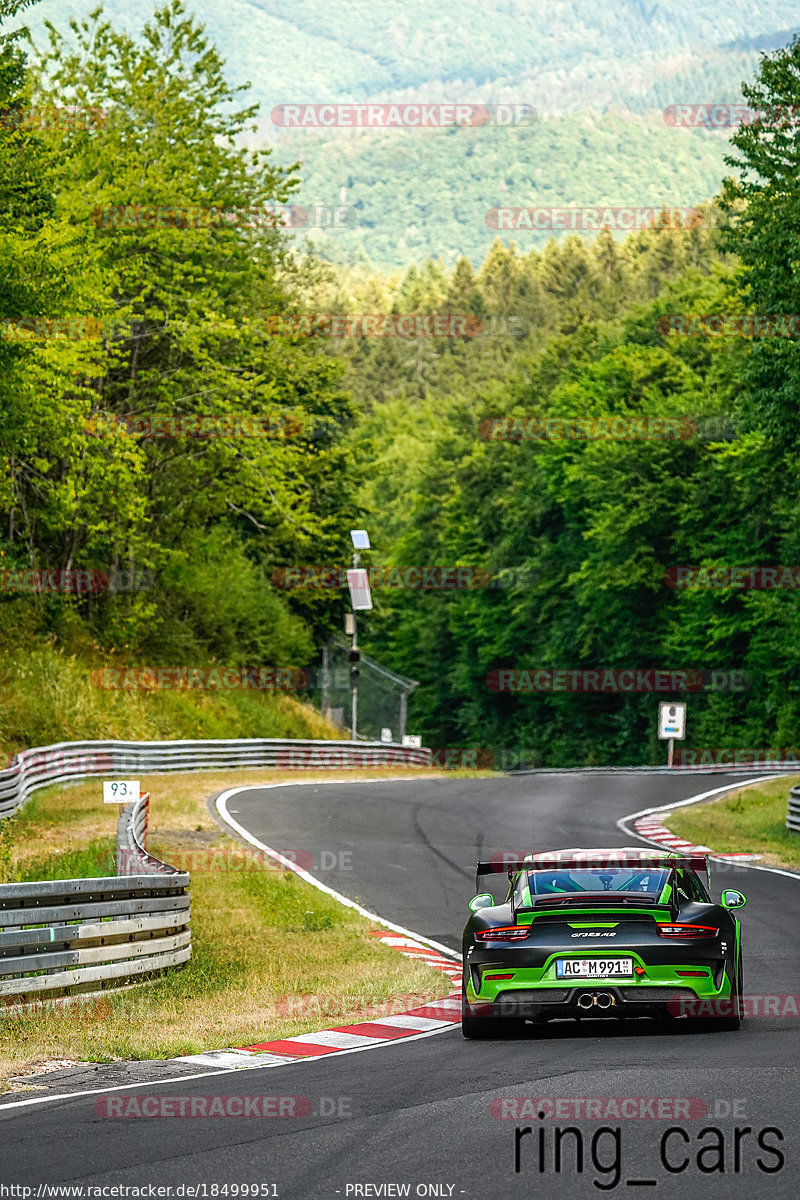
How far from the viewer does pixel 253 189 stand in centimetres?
5112

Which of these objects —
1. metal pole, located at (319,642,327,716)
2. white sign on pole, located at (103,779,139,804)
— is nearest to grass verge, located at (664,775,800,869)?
white sign on pole, located at (103,779,139,804)

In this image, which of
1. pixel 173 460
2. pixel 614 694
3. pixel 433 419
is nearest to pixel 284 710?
pixel 173 460

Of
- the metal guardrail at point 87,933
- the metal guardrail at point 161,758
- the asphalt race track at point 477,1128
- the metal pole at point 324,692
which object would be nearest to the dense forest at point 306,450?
the metal pole at point 324,692

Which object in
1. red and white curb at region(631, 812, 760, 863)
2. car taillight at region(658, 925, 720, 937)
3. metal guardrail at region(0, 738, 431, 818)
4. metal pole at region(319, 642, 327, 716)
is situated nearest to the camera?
car taillight at region(658, 925, 720, 937)

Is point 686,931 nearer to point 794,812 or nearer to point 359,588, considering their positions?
point 794,812

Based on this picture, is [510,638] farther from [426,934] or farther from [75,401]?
[426,934]

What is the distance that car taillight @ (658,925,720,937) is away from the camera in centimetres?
1055

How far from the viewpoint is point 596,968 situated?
34.1ft

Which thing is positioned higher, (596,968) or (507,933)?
(507,933)

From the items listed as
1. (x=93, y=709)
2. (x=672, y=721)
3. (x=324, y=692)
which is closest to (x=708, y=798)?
(x=93, y=709)

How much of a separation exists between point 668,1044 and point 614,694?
6553 cm

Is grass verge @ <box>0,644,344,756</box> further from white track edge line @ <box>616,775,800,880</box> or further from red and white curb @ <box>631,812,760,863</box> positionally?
red and white curb @ <box>631,812,760,863</box>

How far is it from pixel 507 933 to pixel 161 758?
97.8ft

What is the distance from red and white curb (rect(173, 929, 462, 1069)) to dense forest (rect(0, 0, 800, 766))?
2147 centimetres
